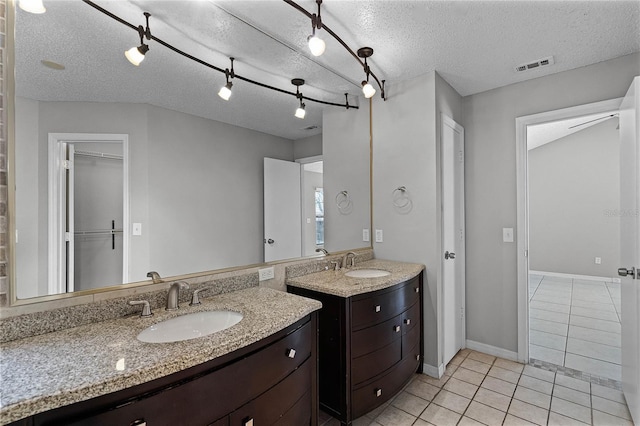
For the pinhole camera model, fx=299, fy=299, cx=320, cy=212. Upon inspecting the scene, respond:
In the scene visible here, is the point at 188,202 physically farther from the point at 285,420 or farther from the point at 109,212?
the point at 285,420

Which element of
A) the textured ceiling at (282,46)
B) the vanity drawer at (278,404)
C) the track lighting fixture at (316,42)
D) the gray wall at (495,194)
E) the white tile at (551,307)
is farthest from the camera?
the white tile at (551,307)

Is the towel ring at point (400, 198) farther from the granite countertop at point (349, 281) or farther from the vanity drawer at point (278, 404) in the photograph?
the vanity drawer at point (278, 404)

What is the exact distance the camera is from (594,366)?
2.49 m

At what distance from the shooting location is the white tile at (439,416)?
1870 mm

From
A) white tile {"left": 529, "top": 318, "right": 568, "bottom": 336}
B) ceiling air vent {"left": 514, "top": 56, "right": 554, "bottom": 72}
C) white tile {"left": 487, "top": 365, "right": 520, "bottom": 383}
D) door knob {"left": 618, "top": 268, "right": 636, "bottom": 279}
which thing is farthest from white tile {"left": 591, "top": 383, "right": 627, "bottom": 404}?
ceiling air vent {"left": 514, "top": 56, "right": 554, "bottom": 72}

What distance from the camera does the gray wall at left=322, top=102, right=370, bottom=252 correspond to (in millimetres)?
2496

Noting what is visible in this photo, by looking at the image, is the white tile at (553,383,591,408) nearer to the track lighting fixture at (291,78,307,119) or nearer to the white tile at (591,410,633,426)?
the white tile at (591,410,633,426)

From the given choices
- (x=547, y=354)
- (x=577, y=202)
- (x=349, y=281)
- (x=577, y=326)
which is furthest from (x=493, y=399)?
(x=577, y=202)

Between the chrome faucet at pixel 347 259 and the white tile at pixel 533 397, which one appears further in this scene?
the chrome faucet at pixel 347 259

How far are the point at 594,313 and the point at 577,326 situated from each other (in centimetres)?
69

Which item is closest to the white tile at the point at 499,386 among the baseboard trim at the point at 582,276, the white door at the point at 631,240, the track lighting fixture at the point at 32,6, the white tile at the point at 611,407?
the white tile at the point at 611,407

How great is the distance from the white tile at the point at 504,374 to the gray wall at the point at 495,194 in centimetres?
29

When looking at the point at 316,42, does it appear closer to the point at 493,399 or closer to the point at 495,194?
the point at 495,194

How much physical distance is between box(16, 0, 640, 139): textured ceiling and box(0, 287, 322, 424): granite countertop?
0.91 metres
